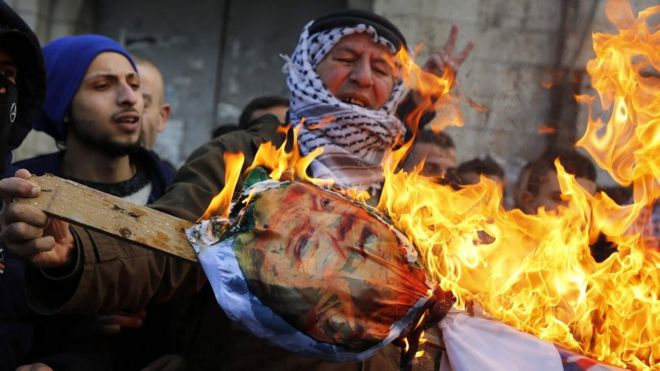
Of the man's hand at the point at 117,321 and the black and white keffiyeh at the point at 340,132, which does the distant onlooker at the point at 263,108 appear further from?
the man's hand at the point at 117,321

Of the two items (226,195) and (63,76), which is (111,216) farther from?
(63,76)

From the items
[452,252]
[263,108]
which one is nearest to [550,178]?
[452,252]

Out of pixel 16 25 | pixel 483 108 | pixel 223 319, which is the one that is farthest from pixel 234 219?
pixel 483 108

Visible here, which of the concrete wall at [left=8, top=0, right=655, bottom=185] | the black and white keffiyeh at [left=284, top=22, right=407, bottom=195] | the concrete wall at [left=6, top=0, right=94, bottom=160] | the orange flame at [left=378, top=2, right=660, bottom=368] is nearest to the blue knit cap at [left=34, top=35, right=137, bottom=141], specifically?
the black and white keffiyeh at [left=284, top=22, right=407, bottom=195]

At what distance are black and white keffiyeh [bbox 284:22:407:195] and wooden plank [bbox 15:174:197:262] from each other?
0.88m

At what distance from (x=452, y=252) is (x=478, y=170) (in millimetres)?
1761

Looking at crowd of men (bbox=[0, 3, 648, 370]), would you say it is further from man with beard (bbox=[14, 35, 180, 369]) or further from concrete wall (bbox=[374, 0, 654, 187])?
concrete wall (bbox=[374, 0, 654, 187])

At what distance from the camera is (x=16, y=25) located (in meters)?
3.38

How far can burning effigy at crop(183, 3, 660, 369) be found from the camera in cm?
253

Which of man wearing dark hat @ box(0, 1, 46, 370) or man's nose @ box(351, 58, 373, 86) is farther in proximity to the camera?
man's nose @ box(351, 58, 373, 86)

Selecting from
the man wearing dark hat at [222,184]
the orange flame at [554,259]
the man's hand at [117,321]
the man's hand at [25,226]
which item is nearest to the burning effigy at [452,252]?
the orange flame at [554,259]

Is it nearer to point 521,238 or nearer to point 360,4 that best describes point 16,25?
point 521,238

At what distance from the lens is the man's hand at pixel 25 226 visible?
→ 8.00ft

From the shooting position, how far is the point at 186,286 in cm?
301
